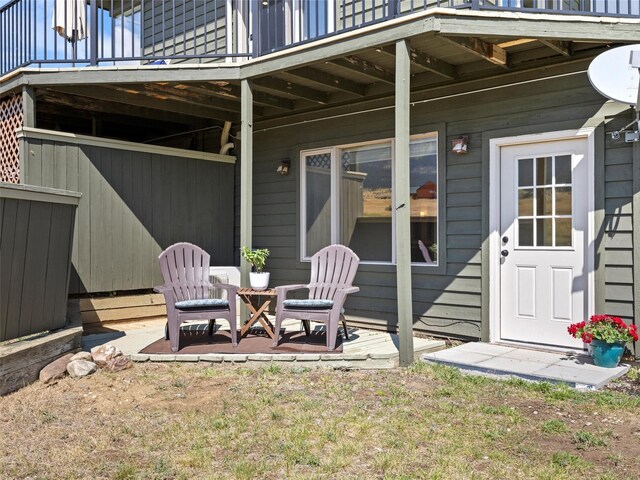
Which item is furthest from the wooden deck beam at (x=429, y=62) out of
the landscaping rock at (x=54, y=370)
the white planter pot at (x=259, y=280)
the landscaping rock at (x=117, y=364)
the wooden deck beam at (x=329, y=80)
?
the landscaping rock at (x=54, y=370)

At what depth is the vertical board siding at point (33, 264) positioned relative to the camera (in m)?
3.84

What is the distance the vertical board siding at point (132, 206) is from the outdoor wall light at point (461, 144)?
328 cm

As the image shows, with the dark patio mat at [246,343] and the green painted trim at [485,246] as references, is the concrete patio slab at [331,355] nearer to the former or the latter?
the dark patio mat at [246,343]

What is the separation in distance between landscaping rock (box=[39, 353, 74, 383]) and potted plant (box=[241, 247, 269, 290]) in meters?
1.58

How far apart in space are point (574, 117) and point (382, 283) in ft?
7.95

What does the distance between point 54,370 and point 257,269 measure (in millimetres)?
1848

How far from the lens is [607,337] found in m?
4.23

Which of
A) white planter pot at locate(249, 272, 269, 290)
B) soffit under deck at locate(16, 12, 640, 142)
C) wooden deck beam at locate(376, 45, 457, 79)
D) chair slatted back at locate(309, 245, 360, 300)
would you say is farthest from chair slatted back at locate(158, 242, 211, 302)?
wooden deck beam at locate(376, 45, 457, 79)

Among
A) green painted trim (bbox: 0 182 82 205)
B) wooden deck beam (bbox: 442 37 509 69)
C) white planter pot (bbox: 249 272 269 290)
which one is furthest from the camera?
white planter pot (bbox: 249 272 269 290)

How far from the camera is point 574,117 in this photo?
4.74m

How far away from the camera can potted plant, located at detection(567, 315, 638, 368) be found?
4219 mm

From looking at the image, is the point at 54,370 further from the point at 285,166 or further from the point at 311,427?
the point at 285,166

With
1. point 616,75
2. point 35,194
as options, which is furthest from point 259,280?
point 616,75

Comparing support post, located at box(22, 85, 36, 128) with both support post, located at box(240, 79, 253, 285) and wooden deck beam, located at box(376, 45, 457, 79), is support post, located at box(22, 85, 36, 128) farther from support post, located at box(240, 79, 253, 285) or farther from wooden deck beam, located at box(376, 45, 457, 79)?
wooden deck beam, located at box(376, 45, 457, 79)
